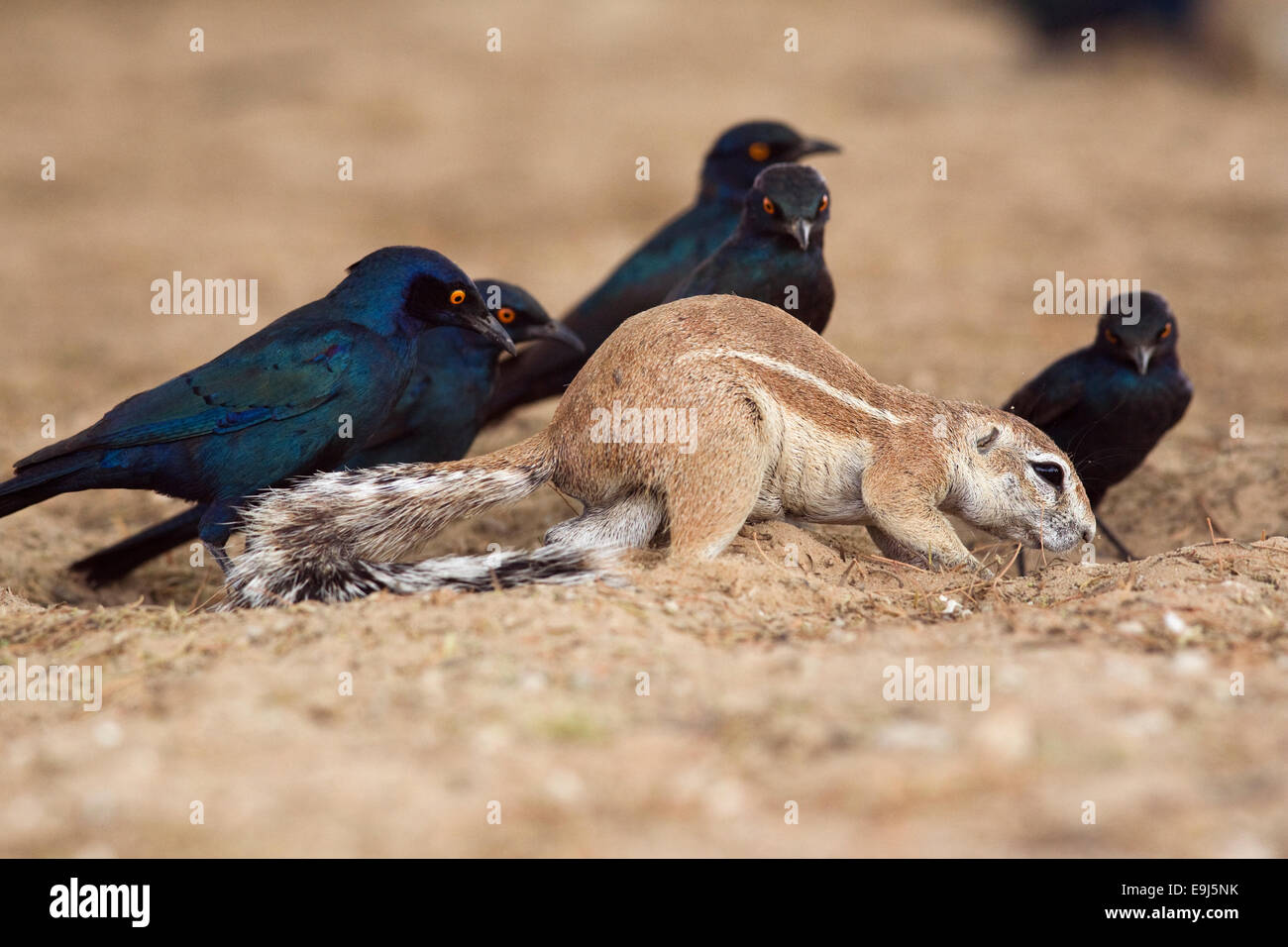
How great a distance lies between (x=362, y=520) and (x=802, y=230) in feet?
7.87

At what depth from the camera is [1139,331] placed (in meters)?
6.25

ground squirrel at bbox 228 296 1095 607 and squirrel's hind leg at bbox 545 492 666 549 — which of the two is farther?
squirrel's hind leg at bbox 545 492 666 549

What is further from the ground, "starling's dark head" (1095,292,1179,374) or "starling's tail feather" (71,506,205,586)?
"starling's dark head" (1095,292,1179,374)

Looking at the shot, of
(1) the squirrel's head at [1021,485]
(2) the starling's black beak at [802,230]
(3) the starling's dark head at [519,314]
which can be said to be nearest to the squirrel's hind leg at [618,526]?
(1) the squirrel's head at [1021,485]

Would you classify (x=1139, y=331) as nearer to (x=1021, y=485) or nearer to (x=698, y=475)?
(x=1021, y=485)

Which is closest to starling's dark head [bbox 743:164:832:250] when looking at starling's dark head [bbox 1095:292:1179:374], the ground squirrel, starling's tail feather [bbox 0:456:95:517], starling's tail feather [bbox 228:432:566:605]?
the ground squirrel

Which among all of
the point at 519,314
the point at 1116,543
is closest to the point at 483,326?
the point at 519,314

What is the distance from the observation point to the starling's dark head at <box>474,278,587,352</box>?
635 centimetres

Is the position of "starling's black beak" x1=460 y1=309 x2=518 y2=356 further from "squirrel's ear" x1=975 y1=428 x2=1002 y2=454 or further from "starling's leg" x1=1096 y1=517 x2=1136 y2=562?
"starling's leg" x1=1096 y1=517 x2=1136 y2=562

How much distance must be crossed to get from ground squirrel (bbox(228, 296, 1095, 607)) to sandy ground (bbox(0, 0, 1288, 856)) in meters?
0.22

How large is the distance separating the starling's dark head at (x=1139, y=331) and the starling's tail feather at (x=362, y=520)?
275 centimetres

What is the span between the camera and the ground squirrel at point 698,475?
4848 mm

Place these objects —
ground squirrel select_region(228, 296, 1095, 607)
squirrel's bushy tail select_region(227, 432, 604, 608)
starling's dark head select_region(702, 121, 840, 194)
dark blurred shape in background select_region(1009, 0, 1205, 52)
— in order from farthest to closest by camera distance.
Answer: dark blurred shape in background select_region(1009, 0, 1205, 52) → starling's dark head select_region(702, 121, 840, 194) → ground squirrel select_region(228, 296, 1095, 607) → squirrel's bushy tail select_region(227, 432, 604, 608)

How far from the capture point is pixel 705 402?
493 cm
